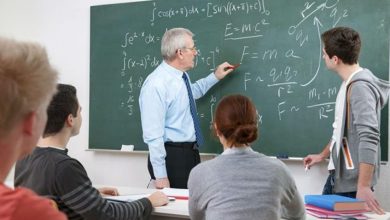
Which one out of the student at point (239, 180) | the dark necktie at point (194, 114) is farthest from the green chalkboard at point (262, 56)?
the student at point (239, 180)

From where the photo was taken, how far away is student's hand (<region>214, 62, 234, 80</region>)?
12.2 feet

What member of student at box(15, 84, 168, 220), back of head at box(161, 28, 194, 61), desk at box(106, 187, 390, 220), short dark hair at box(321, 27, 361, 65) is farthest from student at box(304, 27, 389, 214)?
student at box(15, 84, 168, 220)

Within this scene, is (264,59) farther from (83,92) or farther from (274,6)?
(83,92)

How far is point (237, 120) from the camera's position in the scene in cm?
188

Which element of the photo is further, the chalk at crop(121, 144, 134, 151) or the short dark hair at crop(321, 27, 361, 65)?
the chalk at crop(121, 144, 134, 151)

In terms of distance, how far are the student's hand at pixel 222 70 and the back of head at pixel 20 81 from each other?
112 inches

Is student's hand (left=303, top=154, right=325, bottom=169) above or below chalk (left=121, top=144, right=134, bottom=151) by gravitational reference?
above

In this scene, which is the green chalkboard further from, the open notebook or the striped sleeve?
the striped sleeve

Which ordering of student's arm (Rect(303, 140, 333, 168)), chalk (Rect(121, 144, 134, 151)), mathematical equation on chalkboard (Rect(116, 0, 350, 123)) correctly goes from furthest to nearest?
chalk (Rect(121, 144, 134, 151))
mathematical equation on chalkboard (Rect(116, 0, 350, 123))
student's arm (Rect(303, 140, 333, 168))

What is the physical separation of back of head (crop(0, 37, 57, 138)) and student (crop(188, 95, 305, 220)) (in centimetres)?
105

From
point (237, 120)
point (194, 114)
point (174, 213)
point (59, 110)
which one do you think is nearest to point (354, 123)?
point (237, 120)

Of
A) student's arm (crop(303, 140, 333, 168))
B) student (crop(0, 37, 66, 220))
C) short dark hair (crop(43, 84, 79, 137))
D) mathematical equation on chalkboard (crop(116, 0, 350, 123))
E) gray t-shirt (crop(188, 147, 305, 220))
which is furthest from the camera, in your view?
mathematical equation on chalkboard (crop(116, 0, 350, 123))

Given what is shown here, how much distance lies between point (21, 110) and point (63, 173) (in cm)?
106

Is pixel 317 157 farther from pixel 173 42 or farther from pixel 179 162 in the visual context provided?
pixel 173 42
